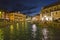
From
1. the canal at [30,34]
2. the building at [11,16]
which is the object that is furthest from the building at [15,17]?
the canal at [30,34]

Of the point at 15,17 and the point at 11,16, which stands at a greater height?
the point at 11,16

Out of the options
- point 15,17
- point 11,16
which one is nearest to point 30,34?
point 11,16

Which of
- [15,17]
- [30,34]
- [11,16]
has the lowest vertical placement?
[30,34]

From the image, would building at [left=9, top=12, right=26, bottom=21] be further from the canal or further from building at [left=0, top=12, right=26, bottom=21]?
the canal

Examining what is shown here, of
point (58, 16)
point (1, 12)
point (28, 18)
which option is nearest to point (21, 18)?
point (28, 18)

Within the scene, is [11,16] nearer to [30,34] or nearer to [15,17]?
[15,17]

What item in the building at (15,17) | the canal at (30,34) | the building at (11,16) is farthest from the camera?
the building at (15,17)

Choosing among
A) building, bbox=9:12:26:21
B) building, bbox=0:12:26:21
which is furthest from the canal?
building, bbox=9:12:26:21

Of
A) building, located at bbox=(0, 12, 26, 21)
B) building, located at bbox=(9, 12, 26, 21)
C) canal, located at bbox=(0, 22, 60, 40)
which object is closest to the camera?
canal, located at bbox=(0, 22, 60, 40)

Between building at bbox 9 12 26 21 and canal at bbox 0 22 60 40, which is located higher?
building at bbox 9 12 26 21

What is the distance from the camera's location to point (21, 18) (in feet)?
552

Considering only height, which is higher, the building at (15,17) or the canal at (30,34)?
the building at (15,17)

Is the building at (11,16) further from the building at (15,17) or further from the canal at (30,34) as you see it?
the canal at (30,34)

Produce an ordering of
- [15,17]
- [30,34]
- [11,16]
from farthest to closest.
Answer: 1. [15,17]
2. [11,16]
3. [30,34]
